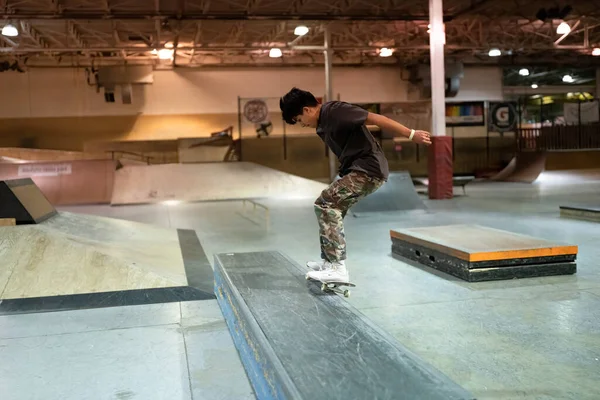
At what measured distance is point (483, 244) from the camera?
202 inches

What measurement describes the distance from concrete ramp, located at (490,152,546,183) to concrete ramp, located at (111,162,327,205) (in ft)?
29.8

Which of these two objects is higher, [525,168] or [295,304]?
[525,168]

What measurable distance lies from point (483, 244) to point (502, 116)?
79.9ft

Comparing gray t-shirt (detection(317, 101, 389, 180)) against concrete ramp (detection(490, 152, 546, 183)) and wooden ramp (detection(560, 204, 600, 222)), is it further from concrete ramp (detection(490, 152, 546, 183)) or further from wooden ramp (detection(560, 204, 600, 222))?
concrete ramp (detection(490, 152, 546, 183))

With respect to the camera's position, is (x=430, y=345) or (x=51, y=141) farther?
(x=51, y=141)

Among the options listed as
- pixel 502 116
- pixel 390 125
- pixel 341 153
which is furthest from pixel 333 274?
pixel 502 116

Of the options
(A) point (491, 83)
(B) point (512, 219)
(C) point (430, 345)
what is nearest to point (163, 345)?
(C) point (430, 345)

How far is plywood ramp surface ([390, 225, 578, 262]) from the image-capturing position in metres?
4.79

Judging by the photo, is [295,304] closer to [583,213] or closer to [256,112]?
[583,213]

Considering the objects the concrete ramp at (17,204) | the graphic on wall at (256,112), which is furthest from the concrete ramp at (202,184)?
the concrete ramp at (17,204)

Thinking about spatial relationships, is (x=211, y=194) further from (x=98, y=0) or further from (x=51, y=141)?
(x=51, y=141)

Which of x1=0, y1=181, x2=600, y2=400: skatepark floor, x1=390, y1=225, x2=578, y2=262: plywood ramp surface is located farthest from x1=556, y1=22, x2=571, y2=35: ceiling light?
x1=390, y1=225, x2=578, y2=262: plywood ramp surface

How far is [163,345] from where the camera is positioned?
11.1 ft

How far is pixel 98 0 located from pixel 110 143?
9864 millimetres
